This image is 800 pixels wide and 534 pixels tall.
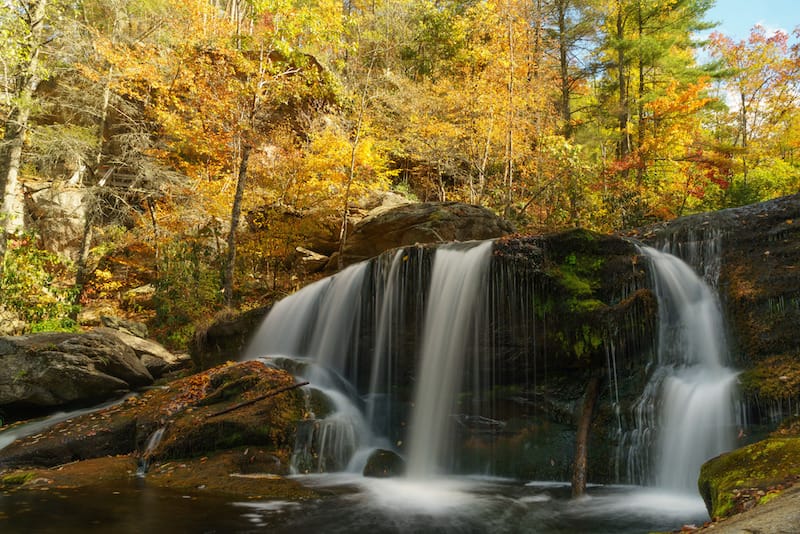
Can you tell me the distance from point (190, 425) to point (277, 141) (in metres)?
12.5

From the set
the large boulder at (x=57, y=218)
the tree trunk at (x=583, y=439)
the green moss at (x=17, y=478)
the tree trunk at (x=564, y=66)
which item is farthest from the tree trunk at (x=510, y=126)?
the large boulder at (x=57, y=218)

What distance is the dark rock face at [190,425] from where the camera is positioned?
263 inches

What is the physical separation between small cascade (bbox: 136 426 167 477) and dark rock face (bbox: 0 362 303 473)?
19mm

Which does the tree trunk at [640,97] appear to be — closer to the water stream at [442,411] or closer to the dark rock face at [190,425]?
the water stream at [442,411]

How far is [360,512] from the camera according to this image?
5.12m

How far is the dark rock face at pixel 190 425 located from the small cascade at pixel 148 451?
19 millimetres

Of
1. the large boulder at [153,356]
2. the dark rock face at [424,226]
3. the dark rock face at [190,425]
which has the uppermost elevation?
the dark rock face at [424,226]

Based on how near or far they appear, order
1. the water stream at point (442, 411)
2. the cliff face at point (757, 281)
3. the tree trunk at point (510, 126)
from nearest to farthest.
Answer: the water stream at point (442, 411) → the cliff face at point (757, 281) → the tree trunk at point (510, 126)

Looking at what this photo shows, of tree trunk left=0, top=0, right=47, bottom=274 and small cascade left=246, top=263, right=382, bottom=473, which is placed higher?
tree trunk left=0, top=0, right=47, bottom=274

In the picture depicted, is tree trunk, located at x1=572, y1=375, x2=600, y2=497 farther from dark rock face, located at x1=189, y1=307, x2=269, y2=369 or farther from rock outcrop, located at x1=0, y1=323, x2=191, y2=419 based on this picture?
rock outcrop, located at x1=0, y1=323, x2=191, y2=419

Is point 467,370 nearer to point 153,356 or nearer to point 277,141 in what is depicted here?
point 153,356

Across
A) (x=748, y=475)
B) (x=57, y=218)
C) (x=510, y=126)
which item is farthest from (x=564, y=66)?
(x=57, y=218)

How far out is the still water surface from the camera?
4.48 m

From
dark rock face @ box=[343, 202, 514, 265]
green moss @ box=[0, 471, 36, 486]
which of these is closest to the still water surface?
green moss @ box=[0, 471, 36, 486]
